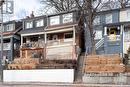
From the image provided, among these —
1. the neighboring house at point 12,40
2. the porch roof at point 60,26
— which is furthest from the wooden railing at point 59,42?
the neighboring house at point 12,40

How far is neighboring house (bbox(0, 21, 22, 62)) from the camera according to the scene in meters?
73.2

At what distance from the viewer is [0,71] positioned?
51.1 m

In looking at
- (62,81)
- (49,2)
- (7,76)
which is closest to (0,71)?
(7,76)

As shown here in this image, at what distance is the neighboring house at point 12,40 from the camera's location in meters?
73.2

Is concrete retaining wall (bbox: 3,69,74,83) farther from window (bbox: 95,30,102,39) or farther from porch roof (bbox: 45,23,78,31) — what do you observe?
window (bbox: 95,30,102,39)

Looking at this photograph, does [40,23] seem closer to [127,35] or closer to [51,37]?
[51,37]

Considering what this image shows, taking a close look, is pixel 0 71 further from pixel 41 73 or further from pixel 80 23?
pixel 80 23

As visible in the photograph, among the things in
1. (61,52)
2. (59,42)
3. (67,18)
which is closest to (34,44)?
(59,42)

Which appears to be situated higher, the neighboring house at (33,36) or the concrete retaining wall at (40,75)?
the neighboring house at (33,36)

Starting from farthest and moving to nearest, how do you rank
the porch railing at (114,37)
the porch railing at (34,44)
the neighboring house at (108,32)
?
the porch railing at (34,44)
the neighboring house at (108,32)
the porch railing at (114,37)

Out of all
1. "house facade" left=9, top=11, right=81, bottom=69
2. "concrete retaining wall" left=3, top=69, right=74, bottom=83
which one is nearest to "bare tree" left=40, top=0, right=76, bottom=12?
"house facade" left=9, top=11, right=81, bottom=69

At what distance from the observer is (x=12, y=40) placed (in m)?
73.4

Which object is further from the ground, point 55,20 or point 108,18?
point 55,20

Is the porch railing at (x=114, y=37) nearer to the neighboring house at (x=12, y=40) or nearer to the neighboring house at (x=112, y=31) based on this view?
the neighboring house at (x=112, y=31)
